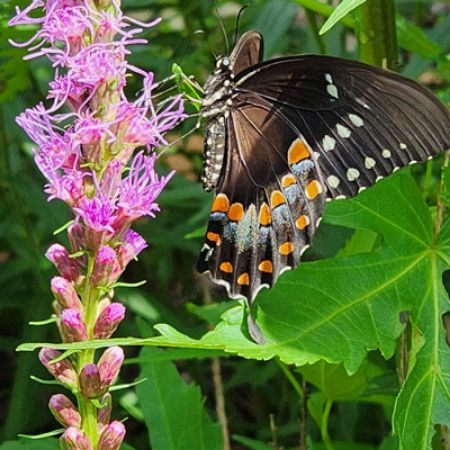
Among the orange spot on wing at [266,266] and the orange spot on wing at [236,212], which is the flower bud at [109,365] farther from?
the orange spot on wing at [236,212]

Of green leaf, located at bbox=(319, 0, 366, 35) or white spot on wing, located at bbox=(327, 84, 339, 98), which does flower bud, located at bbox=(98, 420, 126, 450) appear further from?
white spot on wing, located at bbox=(327, 84, 339, 98)

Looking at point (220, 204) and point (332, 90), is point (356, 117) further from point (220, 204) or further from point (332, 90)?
point (220, 204)

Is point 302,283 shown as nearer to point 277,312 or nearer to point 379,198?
point 277,312

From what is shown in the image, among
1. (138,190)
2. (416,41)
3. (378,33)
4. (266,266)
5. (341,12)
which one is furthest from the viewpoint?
(416,41)

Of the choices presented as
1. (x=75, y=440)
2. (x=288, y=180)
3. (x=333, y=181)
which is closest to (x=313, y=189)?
(x=333, y=181)

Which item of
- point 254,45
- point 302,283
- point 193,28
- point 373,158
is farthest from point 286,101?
point 193,28

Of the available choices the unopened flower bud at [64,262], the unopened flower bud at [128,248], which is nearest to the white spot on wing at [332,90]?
the unopened flower bud at [128,248]

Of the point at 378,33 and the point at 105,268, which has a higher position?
the point at 378,33
